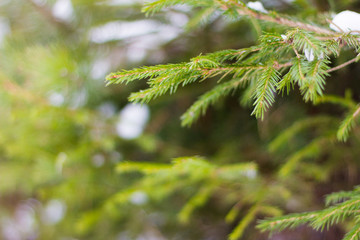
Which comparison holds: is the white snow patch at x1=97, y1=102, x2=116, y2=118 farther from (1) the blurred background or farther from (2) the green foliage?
A: (2) the green foliage

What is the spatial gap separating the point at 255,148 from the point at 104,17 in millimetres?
1090

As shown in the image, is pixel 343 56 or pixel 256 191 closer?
pixel 343 56

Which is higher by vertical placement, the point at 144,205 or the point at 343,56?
the point at 343,56

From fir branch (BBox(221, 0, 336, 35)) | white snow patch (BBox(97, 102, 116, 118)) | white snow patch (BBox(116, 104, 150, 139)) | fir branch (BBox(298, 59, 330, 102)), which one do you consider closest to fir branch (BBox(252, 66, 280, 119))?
fir branch (BBox(298, 59, 330, 102))

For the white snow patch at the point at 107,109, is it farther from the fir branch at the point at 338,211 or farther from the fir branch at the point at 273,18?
the fir branch at the point at 338,211

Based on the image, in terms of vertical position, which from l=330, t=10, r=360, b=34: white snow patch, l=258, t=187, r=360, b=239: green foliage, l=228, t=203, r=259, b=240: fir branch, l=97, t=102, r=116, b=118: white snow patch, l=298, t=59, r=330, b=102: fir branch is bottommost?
l=228, t=203, r=259, b=240: fir branch

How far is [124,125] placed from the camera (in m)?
1.63

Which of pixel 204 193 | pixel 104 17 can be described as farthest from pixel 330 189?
pixel 104 17

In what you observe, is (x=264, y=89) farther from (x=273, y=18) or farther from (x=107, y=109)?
(x=107, y=109)

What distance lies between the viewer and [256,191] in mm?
1344

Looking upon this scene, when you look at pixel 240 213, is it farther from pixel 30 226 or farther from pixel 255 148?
pixel 30 226

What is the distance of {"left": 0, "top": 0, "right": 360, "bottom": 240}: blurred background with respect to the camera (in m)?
1.41

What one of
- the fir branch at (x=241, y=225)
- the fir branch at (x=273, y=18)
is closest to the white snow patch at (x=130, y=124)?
the fir branch at (x=241, y=225)

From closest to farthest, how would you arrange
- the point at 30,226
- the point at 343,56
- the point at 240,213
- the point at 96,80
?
the point at 343,56 → the point at 96,80 → the point at 240,213 → the point at 30,226
